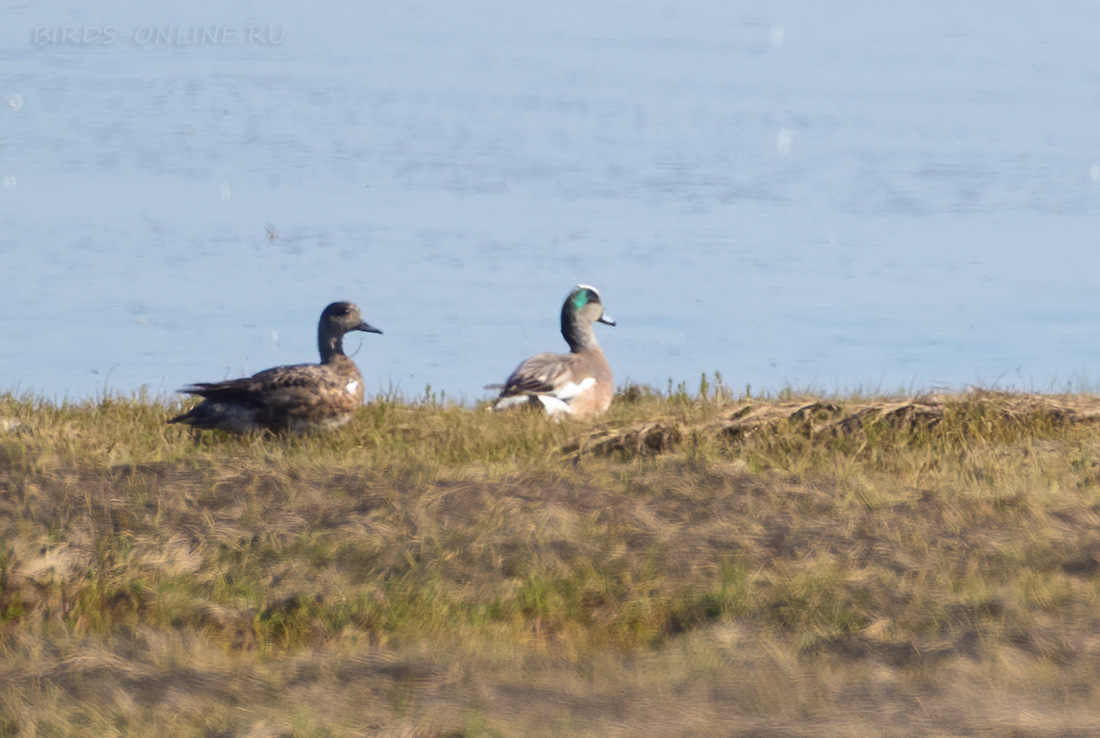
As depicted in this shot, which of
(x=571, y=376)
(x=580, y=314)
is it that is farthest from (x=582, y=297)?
(x=571, y=376)

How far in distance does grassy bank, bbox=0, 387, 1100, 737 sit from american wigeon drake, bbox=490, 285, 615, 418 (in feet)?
4.81

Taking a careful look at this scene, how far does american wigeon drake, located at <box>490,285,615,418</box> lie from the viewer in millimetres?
12523

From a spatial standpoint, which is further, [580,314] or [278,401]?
[580,314]

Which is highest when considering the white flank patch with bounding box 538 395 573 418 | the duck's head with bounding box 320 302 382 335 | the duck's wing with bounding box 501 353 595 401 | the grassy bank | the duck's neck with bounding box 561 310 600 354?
the duck's head with bounding box 320 302 382 335

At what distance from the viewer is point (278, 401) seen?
10.5 metres

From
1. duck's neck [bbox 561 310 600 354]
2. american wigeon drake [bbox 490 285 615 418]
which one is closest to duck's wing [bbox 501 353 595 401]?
american wigeon drake [bbox 490 285 615 418]

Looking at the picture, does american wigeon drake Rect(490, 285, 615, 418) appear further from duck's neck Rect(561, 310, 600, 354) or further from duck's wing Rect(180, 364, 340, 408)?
duck's wing Rect(180, 364, 340, 408)

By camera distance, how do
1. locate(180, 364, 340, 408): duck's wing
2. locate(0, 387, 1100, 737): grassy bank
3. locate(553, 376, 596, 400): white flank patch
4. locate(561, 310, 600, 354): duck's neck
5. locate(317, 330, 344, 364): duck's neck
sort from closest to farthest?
locate(0, 387, 1100, 737): grassy bank < locate(180, 364, 340, 408): duck's wing < locate(317, 330, 344, 364): duck's neck < locate(553, 376, 596, 400): white flank patch < locate(561, 310, 600, 354): duck's neck

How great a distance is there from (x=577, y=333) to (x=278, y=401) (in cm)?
451

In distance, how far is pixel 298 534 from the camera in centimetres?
791

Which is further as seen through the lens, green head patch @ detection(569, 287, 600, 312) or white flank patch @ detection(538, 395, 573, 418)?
green head patch @ detection(569, 287, 600, 312)

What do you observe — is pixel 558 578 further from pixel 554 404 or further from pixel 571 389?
pixel 571 389

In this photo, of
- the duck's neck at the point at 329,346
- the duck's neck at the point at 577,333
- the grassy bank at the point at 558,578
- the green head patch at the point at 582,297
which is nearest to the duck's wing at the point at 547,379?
the duck's neck at the point at 577,333

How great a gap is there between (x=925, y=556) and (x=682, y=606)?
1.61m
